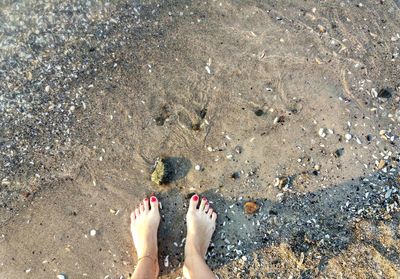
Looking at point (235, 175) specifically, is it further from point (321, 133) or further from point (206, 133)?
point (321, 133)

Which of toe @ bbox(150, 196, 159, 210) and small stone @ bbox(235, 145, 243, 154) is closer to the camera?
toe @ bbox(150, 196, 159, 210)

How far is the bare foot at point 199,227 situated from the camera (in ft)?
14.2

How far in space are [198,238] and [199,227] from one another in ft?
0.33

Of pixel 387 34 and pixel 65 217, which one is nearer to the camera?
pixel 65 217

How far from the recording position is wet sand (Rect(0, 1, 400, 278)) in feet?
A: 14.4

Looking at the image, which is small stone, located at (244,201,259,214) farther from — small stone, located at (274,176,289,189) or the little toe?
the little toe

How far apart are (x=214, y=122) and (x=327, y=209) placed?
137 cm

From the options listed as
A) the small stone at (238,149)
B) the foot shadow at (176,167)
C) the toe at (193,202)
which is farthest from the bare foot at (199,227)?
the small stone at (238,149)

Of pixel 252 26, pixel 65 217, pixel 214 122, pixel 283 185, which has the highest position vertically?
pixel 252 26

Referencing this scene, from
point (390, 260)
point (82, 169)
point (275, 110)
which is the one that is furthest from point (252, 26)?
point (390, 260)

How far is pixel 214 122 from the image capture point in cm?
465

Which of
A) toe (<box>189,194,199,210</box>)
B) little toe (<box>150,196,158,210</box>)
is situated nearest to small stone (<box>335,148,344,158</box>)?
toe (<box>189,194,199,210</box>)

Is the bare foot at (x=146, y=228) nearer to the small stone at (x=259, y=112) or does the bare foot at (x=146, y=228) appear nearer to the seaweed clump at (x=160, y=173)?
the seaweed clump at (x=160, y=173)

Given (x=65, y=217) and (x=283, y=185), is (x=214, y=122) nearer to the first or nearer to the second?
(x=283, y=185)
